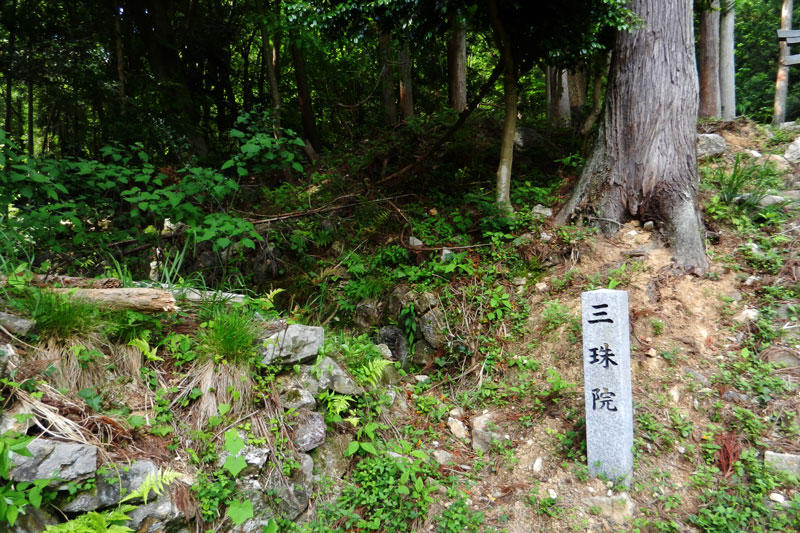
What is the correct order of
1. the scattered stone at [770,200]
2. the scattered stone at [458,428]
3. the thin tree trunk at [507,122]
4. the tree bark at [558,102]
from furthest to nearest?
the tree bark at [558,102]
the thin tree trunk at [507,122]
the scattered stone at [770,200]
the scattered stone at [458,428]

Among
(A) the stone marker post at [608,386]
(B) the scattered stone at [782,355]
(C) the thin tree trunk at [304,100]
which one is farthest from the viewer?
(C) the thin tree trunk at [304,100]

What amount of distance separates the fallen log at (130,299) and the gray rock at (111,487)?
1052 millimetres

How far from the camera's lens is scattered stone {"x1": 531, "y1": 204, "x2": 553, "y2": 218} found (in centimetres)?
524

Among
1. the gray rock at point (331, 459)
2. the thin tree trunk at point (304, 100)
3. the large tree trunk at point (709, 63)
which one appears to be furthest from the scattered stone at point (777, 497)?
the thin tree trunk at point (304, 100)

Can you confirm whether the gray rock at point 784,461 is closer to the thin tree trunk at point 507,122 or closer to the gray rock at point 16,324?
the thin tree trunk at point 507,122

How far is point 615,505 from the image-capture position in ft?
8.82

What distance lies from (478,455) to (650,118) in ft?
13.5

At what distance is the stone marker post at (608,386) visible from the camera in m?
2.77

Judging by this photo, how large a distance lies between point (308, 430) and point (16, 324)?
1918 millimetres

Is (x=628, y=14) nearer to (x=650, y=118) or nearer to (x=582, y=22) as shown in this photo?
(x=582, y=22)

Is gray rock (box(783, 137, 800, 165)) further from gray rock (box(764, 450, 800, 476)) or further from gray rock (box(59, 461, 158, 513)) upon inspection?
gray rock (box(59, 461, 158, 513))

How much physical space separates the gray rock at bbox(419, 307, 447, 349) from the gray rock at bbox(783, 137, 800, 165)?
5.13 meters

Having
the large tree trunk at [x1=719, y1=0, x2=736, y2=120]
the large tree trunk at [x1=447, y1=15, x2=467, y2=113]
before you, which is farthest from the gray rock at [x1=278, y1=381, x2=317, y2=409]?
the large tree trunk at [x1=719, y1=0, x2=736, y2=120]

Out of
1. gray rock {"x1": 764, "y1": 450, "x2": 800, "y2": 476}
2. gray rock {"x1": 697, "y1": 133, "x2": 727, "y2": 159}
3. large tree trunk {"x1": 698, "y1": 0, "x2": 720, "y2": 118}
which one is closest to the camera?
gray rock {"x1": 764, "y1": 450, "x2": 800, "y2": 476}
